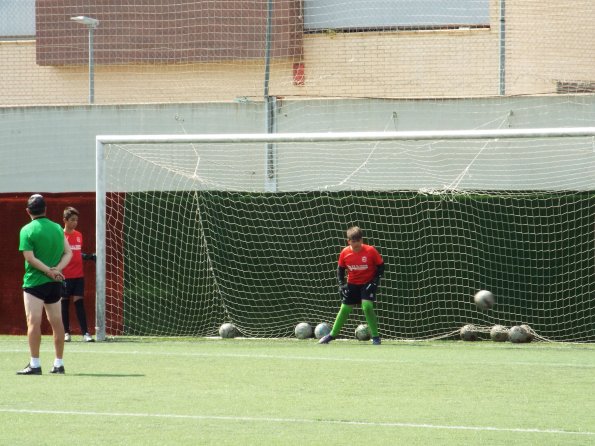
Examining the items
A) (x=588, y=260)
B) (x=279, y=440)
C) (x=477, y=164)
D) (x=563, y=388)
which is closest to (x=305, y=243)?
(x=477, y=164)

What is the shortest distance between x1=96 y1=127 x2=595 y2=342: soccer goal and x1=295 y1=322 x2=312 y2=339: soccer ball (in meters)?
0.55

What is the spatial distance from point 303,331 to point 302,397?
26.2 ft

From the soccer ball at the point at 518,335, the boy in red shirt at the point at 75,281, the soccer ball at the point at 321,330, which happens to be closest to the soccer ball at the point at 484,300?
the soccer ball at the point at 518,335

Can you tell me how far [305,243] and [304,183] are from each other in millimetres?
997

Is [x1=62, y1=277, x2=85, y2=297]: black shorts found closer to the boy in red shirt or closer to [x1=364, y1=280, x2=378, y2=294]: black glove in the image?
the boy in red shirt

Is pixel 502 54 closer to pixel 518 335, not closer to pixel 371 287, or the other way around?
pixel 518 335

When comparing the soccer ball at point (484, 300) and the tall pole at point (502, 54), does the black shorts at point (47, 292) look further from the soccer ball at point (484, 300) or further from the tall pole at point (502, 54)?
the tall pole at point (502, 54)

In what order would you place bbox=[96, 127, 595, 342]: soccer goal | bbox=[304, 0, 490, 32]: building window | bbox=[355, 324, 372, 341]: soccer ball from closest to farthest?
bbox=[96, 127, 595, 342]: soccer goal < bbox=[355, 324, 372, 341]: soccer ball < bbox=[304, 0, 490, 32]: building window

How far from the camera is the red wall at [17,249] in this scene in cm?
2048

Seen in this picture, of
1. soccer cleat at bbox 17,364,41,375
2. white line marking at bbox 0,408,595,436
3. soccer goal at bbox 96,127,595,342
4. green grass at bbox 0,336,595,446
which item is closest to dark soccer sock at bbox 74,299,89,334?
soccer goal at bbox 96,127,595,342

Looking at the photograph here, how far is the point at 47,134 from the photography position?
21.8 metres

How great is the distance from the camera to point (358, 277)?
17.6 meters

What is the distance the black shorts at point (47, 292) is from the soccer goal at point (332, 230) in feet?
19.1

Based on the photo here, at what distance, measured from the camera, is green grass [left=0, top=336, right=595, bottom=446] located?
28.4 ft
